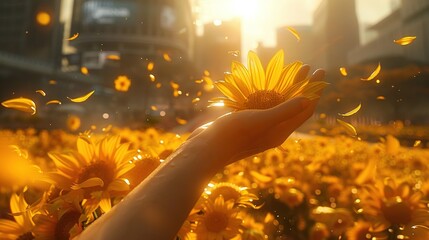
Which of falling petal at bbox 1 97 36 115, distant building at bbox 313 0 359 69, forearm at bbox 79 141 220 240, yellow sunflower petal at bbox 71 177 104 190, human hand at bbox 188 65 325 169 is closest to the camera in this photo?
forearm at bbox 79 141 220 240

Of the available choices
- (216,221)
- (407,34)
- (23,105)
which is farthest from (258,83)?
(407,34)

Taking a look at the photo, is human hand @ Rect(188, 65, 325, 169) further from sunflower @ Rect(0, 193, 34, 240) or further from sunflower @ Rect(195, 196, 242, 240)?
sunflower @ Rect(0, 193, 34, 240)

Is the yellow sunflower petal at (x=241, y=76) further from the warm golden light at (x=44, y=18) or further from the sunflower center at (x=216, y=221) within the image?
the warm golden light at (x=44, y=18)

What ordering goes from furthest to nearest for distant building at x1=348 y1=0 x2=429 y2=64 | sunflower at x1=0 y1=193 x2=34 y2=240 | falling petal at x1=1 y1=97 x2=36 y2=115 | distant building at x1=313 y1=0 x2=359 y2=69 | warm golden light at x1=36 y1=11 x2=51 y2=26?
distant building at x1=313 y1=0 x2=359 y2=69, warm golden light at x1=36 y1=11 x2=51 y2=26, distant building at x1=348 y1=0 x2=429 y2=64, falling petal at x1=1 y1=97 x2=36 y2=115, sunflower at x1=0 y1=193 x2=34 y2=240

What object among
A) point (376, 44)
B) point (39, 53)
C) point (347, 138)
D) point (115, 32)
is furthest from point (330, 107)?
point (39, 53)

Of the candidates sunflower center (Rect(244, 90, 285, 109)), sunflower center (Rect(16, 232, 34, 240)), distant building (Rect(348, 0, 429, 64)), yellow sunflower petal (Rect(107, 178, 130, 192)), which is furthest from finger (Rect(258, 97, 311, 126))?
distant building (Rect(348, 0, 429, 64))

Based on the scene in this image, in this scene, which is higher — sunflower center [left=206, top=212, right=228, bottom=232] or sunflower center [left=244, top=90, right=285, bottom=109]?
sunflower center [left=244, top=90, right=285, bottom=109]

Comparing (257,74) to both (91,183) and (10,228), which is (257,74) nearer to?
(91,183)
